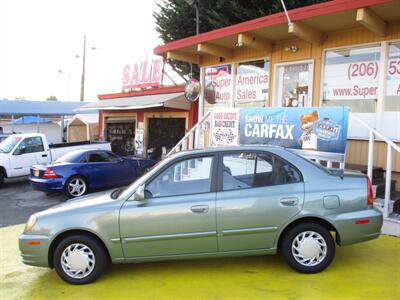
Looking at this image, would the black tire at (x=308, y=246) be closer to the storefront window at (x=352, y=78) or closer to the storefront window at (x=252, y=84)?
the storefront window at (x=352, y=78)

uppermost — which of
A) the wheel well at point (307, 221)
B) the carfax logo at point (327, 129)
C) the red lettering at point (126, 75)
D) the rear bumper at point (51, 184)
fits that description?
the red lettering at point (126, 75)

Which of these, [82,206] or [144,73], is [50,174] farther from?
[144,73]

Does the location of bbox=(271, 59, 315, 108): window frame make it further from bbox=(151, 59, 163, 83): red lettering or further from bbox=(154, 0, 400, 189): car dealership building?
bbox=(151, 59, 163, 83): red lettering

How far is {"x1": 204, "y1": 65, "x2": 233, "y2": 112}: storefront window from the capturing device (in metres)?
10.5

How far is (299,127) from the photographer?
681 cm

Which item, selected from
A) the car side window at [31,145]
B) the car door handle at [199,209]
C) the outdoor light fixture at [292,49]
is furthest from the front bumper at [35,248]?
the car side window at [31,145]

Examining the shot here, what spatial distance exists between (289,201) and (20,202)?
7889 millimetres

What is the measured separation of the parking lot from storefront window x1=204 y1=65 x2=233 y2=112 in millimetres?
6006

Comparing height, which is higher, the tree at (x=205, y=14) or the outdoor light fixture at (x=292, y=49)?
the tree at (x=205, y=14)

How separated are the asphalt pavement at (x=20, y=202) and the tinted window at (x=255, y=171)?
5129 millimetres

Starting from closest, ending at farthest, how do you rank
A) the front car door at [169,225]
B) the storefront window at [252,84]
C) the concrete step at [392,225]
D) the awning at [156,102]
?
the front car door at [169,225], the concrete step at [392,225], the storefront window at [252,84], the awning at [156,102]

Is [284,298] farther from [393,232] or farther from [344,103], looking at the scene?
[344,103]

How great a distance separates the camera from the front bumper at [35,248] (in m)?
4.34

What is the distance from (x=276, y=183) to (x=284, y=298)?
4.10ft
